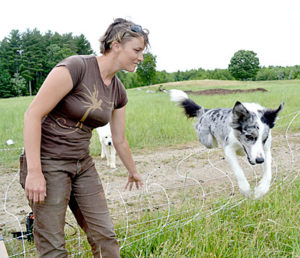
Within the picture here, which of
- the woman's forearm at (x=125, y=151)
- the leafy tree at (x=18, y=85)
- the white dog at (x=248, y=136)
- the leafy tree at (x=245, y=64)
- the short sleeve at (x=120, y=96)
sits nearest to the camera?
the short sleeve at (x=120, y=96)

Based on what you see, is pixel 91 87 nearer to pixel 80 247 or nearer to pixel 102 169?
pixel 80 247

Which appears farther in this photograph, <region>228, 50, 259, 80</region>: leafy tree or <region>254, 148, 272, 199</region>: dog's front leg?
<region>228, 50, 259, 80</region>: leafy tree

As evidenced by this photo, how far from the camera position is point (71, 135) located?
2268mm

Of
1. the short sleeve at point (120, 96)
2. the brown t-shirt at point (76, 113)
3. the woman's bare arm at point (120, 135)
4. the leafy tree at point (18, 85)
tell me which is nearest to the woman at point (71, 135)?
the brown t-shirt at point (76, 113)

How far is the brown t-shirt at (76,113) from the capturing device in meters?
2.20

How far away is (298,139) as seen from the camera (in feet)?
29.6

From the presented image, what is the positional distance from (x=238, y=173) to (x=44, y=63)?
54886 mm

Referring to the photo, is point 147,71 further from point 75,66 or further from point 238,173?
point 75,66

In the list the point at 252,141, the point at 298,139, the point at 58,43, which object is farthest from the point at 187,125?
the point at 58,43

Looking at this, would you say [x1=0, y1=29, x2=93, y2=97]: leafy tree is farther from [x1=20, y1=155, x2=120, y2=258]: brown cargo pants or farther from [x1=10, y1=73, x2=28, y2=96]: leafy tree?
[x1=20, y1=155, x2=120, y2=258]: brown cargo pants

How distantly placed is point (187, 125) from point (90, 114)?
811cm

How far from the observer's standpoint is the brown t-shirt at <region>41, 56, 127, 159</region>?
220 centimetres

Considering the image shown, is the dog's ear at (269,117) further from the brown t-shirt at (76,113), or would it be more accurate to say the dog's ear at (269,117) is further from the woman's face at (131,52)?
the brown t-shirt at (76,113)

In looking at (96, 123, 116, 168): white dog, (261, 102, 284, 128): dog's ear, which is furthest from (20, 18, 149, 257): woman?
(96, 123, 116, 168): white dog
